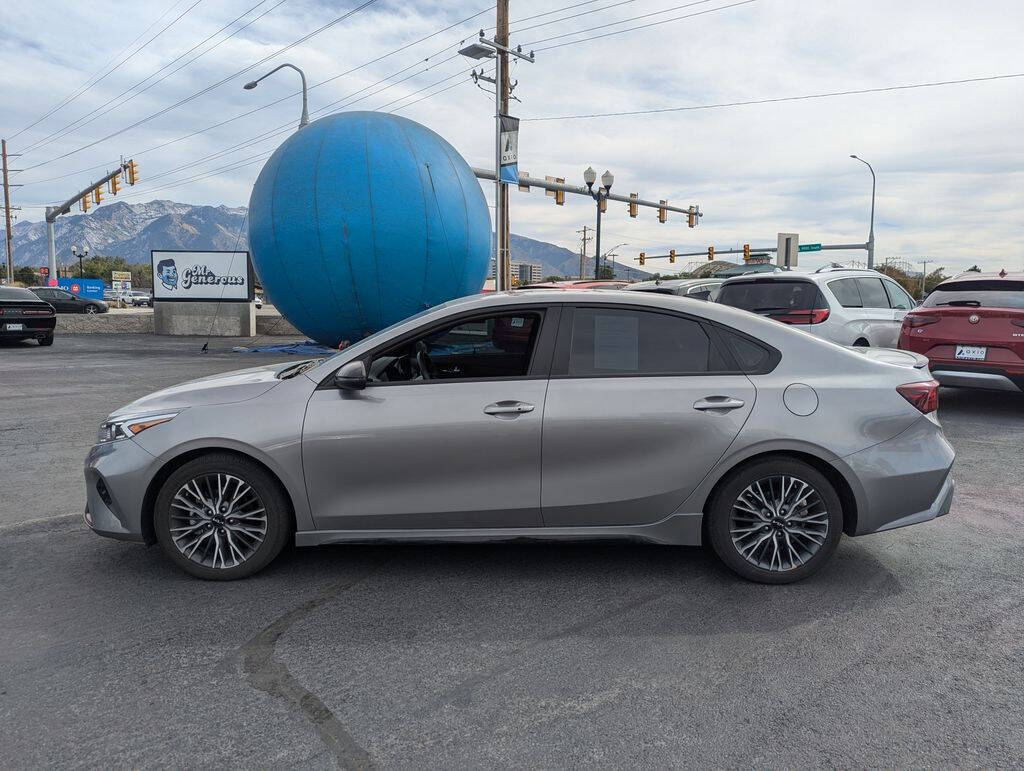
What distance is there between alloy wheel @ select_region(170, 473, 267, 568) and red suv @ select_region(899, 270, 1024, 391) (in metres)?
8.19

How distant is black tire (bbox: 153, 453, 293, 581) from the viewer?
4.01 meters

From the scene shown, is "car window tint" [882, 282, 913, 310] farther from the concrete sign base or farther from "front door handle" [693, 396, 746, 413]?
the concrete sign base

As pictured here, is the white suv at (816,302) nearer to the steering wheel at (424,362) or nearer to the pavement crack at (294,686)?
the steering wheel at (424,362)

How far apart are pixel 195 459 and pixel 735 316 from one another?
3.05 metres

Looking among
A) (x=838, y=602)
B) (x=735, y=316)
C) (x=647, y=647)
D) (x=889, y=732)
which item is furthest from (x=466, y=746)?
(x=735, y=316)

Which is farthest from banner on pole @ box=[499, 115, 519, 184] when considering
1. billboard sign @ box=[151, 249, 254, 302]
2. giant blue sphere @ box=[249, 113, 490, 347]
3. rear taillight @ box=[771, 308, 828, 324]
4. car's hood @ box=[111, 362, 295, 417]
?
car's hood @ box=[111, 362, 295, 417]

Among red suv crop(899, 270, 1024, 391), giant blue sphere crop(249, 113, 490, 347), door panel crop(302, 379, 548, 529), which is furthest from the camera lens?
giant blue sphere crop(249, 113, 490, 347)

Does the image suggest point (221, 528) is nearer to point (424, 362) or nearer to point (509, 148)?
point (424, 362)

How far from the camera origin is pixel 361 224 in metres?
13.6

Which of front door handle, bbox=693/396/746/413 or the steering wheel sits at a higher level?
the steering wheel

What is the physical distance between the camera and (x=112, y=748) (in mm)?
2629

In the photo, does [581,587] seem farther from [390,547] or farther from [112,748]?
[112,748]

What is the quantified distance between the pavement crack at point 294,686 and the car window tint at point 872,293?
9320 mm

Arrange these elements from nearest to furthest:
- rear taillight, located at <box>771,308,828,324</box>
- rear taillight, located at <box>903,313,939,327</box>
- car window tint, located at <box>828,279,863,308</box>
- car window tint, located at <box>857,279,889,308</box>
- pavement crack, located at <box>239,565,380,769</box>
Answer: pavement crack, located at <box>239,565,380,769</box>, rear taillight, located at <box>903,313,939,327</box>, rear taillight, located at <box>771,308,828,324</box>, car window tint, located at <box>828,279,863,308</box>, car window tint, located at <box>857,279,889,308</box>
